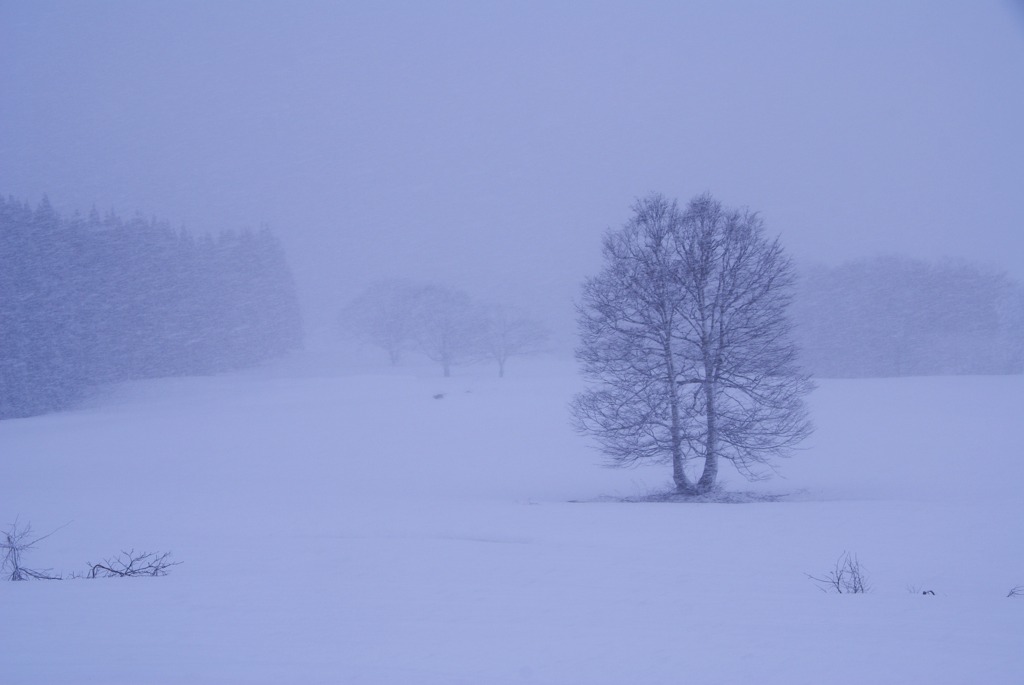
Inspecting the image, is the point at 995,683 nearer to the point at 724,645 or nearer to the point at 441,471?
the point at 724,645

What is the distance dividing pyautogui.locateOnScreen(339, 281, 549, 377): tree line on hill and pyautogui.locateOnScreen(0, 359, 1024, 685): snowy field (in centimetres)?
3342

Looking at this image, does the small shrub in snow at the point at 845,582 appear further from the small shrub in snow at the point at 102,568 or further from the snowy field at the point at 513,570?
the small shrub in snow at the point at 102,568

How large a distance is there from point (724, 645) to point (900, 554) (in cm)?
585

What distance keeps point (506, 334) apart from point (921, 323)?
124 feet

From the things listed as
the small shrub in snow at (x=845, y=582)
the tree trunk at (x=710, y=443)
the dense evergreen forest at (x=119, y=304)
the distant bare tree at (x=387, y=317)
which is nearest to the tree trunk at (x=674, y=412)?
the tree trunk at (x=710, y=443)

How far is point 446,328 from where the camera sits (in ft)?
185

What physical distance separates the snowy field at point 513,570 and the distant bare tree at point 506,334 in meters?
33.7

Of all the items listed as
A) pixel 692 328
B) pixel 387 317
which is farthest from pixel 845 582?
pixel 387 317

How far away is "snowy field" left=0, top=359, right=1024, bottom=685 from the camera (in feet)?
16.9

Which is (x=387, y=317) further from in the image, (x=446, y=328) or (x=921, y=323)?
(x=921, y=323)

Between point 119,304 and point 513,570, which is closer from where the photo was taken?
point 513,570

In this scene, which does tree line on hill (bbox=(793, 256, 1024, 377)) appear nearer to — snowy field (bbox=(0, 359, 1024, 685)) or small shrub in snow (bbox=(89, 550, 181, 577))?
snowy field (bbox=(0, 359, 1024, 685))

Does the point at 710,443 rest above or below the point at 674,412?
below

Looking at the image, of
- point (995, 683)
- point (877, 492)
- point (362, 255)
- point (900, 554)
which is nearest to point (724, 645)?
point (995, 683)
